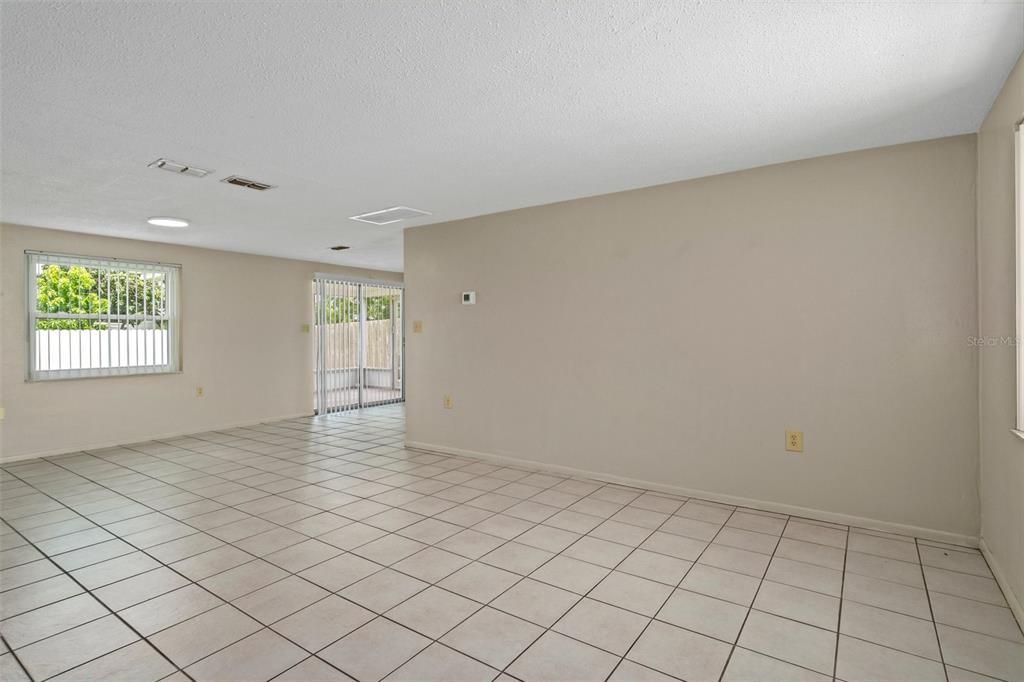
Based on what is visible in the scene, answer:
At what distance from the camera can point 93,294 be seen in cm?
559

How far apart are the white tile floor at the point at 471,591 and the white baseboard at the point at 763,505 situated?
78 millimetres

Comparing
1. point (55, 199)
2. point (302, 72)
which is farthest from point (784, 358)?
point (55, 199)

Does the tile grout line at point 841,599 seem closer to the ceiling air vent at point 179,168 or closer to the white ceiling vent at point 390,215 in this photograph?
the white ceiling vent at point 390,215

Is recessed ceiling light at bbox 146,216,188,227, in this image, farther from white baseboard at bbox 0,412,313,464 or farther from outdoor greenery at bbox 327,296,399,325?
outdoor greenery at bbox 327,296,399,325

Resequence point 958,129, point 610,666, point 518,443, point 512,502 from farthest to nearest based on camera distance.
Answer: point 518,443 → point 512,502 → point 958,129 → point 610,666

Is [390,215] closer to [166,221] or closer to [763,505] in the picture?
[166,221]

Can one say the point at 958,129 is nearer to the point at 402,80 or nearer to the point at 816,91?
the point at 816,91

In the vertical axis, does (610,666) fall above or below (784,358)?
below

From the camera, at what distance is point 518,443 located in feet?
15.6

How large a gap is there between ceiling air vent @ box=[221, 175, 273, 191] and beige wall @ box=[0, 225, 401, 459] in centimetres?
307

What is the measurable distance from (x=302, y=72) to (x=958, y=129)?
332 cm

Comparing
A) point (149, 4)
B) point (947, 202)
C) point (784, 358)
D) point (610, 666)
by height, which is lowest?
point (610, 666)

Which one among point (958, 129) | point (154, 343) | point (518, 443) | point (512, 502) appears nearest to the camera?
point (958, 129)

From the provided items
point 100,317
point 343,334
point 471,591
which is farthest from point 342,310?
point 471,591
